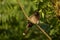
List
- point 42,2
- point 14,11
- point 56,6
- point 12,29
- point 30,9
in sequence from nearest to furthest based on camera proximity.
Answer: point 56,6 → point 42,2 → point 14,11 → point 30,9 → point 12,29

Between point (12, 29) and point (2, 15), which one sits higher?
point (2, 15)

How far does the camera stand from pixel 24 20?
2402 mm

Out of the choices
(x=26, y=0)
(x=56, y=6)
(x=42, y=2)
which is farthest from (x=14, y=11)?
(x=56, y=6)

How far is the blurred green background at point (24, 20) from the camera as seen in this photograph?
178 centimetres

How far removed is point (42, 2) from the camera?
1759 mm

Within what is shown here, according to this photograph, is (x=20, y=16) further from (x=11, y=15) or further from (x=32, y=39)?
(x=32, y=39)

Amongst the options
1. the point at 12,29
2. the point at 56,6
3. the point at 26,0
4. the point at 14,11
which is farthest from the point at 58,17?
the point at 12,29

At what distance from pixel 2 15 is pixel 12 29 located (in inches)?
7.5

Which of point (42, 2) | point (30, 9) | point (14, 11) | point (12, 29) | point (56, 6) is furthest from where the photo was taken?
point (12, 29)

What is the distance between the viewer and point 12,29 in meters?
2.58

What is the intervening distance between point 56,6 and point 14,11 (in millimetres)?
618

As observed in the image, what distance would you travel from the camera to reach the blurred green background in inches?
70.0

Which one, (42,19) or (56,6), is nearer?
(56,6)

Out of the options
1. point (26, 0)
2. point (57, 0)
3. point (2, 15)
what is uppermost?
point (57, 0)
